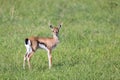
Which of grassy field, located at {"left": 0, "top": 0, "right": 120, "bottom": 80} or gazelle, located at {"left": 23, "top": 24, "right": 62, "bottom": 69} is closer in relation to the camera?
grassy field, located at {"left": 0, "top": 0, "right": 120, "bottom": 80}

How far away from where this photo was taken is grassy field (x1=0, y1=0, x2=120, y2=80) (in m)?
10.6

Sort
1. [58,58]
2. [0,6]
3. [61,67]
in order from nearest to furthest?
1. [61,67]
2. [58,58]
3. [0,6]

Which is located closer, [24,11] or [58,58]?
[58,58]

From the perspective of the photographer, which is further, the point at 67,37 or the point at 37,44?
the point at 67,37

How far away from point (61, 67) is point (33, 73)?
877mm

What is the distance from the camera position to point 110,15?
61.7 ft

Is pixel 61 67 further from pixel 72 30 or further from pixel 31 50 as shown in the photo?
pixel 72 30

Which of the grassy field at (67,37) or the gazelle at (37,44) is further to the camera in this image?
the gazelle at (37,44)

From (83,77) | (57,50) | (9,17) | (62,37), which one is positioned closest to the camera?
(83,77)

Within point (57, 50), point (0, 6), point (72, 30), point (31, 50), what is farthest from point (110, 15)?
point (31, 50)

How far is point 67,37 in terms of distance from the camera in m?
14.8

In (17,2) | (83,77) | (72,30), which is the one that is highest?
(17,2)

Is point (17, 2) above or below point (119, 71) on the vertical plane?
above

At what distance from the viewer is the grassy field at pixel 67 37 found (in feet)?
34.8
